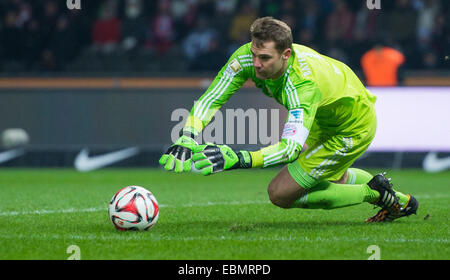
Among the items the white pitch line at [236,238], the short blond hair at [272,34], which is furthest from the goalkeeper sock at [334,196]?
the short blond hair at [272,34]

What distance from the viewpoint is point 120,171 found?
12.1 meters

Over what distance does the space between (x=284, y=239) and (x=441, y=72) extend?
371 inches

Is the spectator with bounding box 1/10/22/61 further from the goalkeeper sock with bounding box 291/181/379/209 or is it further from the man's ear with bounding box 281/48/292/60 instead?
the man's ear with bounding box 281/48/292/60

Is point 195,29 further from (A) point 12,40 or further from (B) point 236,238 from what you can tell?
(B) point 236,238

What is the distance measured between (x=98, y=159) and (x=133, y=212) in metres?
6.80

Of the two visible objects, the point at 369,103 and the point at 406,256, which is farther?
the point at 369,103

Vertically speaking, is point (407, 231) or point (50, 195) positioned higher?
point (407, 231)

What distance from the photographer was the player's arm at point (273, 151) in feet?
16.7

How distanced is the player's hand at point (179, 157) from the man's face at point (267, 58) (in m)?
0.71

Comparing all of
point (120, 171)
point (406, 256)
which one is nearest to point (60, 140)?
point (120, 171)

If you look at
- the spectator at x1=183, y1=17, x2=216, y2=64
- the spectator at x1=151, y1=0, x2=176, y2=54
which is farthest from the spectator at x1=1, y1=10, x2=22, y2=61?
the spectator at x1=183, y1=17, x2=216, y2=64

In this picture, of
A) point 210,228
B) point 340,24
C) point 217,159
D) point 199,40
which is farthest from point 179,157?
point 340,24

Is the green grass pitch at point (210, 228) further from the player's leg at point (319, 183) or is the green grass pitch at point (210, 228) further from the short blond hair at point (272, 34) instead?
the short blond hair at point (272, 34)
